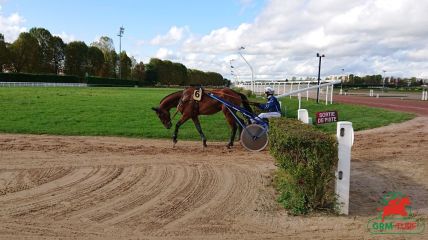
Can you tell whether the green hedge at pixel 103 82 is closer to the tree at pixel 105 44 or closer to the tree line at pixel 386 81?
the tree at pixel 105 44

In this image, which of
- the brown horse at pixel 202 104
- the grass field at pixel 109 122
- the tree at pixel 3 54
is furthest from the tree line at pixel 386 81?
the brown horse at pixel 202 104

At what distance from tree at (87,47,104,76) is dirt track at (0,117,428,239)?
64246mm

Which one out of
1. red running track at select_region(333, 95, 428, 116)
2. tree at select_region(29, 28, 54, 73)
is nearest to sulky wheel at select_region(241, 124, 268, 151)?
red running track at select_region(333, 95, 428, 116)

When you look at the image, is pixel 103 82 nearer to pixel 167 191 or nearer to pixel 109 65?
pixel 109 65

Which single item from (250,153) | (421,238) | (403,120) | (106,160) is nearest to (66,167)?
(106,160)

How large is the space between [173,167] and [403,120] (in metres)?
9.94

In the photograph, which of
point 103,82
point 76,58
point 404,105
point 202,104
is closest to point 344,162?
point 202,104

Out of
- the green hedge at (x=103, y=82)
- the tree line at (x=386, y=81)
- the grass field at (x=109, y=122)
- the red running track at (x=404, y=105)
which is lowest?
the grass field at (x=109, y=122)

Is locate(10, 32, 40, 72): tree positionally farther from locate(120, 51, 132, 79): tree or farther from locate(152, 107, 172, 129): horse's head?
locate(152, 107, 172, 129): horse's head

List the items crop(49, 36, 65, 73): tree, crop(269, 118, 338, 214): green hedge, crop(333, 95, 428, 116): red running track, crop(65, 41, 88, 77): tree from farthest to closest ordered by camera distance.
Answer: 1. crop(65, 41, 88, 77): tree
2. crop(49, 36, 65, 73): tree
3. crop(333, 95, 428, 116): red running track
4. crop(269, 118, 338, 214): green hedge

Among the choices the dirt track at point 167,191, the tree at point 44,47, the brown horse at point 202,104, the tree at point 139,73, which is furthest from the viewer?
the tree at point 139,73

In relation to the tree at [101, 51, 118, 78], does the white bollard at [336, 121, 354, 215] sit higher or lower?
lower

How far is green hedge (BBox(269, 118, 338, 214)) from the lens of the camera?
4859 millimetres

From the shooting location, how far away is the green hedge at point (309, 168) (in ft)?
15.9
